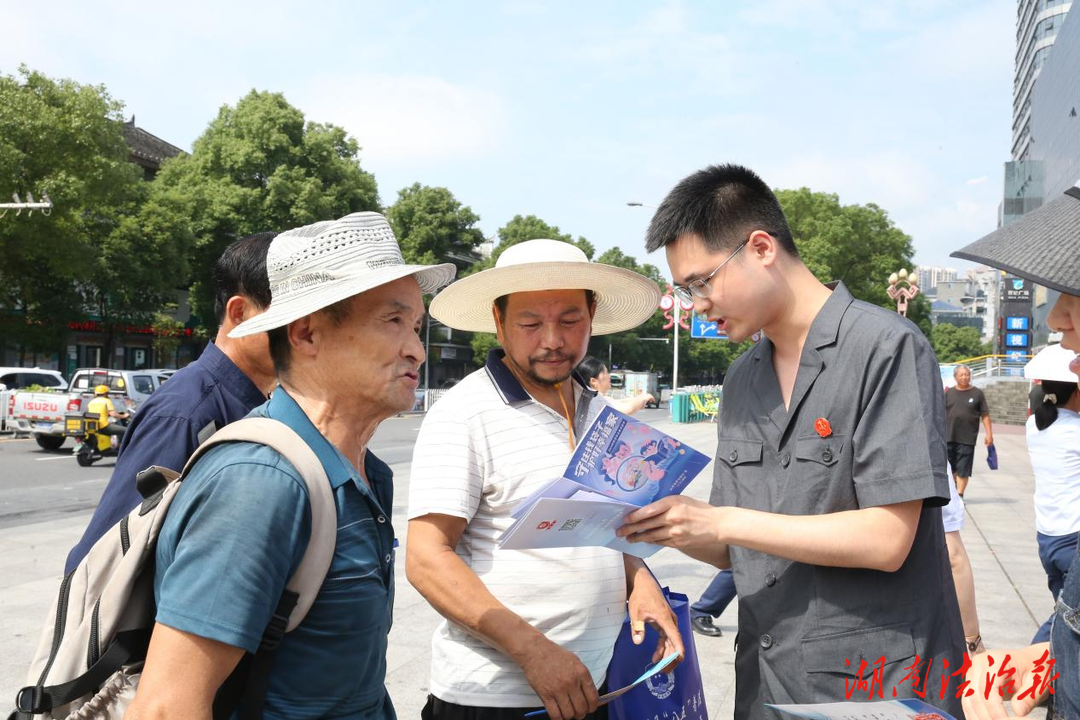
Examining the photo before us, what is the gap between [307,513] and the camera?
152 centimetres

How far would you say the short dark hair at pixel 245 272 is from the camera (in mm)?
2830

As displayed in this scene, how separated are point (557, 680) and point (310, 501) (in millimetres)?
985

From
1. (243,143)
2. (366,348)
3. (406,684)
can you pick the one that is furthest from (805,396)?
(243,143)

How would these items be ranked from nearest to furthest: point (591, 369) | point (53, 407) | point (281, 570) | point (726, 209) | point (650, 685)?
point (281, 570) → point (726, 209) → point (650, 685) → point (591, 369) → point (53, 407)

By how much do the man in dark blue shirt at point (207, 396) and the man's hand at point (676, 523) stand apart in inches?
46.9

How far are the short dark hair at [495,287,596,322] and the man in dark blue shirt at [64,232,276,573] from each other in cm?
73

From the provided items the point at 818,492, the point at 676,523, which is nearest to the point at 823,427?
the point at 818,492

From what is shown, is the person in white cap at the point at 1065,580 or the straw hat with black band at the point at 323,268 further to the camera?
the straw hat with black band at the point at 323,268

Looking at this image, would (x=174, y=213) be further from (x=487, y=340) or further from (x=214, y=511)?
(x=214, y=511)

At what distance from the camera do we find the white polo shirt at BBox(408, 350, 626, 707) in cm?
237

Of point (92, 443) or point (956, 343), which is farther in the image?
point (956, 343)

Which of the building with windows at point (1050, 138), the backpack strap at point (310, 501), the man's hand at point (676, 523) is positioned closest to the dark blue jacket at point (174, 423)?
the backpack strap at point (310, 501)

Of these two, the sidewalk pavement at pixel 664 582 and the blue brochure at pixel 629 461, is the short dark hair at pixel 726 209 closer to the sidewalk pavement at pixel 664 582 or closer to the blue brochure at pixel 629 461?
the blue brochure at pixel 629 461

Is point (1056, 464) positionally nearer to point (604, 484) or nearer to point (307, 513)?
point (604, 484)
